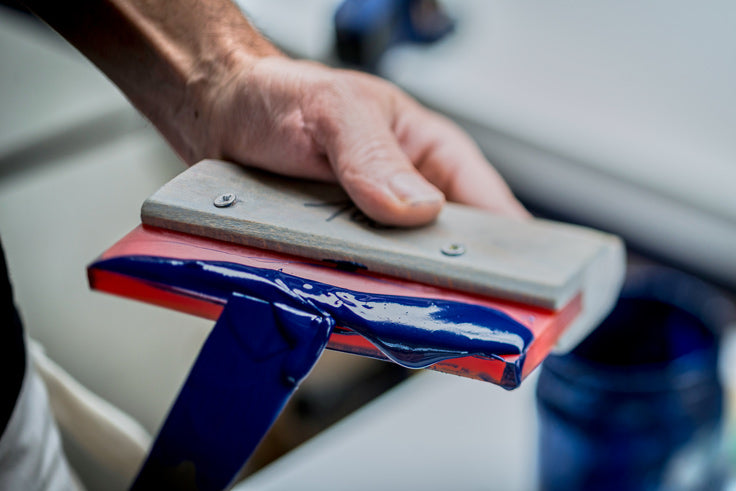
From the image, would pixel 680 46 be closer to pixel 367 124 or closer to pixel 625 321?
pixel 625 321

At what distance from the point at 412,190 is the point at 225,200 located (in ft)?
0.40

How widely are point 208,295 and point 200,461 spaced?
0.10 m

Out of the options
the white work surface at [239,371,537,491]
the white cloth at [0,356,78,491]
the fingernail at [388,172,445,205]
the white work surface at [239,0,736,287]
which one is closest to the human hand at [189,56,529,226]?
the fingernail at [388,172,445,205]

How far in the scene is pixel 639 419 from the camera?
0.55 m

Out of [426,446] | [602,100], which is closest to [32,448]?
[426,446]

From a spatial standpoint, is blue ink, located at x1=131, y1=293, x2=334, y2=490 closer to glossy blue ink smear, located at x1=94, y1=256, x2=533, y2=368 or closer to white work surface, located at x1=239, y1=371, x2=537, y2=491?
glossy blue ink smear, located at x1=94, y1=256, x2=533, y2=368

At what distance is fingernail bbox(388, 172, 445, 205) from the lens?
0.45 metres

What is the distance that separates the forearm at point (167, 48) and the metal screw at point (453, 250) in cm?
19

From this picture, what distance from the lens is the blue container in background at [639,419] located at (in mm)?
547

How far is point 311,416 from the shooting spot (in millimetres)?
1051

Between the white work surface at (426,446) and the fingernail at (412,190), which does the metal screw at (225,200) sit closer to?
the fingernail at (412,190)

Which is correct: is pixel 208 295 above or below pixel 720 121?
above

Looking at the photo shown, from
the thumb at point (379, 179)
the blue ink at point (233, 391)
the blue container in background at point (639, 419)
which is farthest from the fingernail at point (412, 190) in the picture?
the blue container in background at point (639, 419)

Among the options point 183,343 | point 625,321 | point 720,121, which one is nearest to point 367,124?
point 183,343
